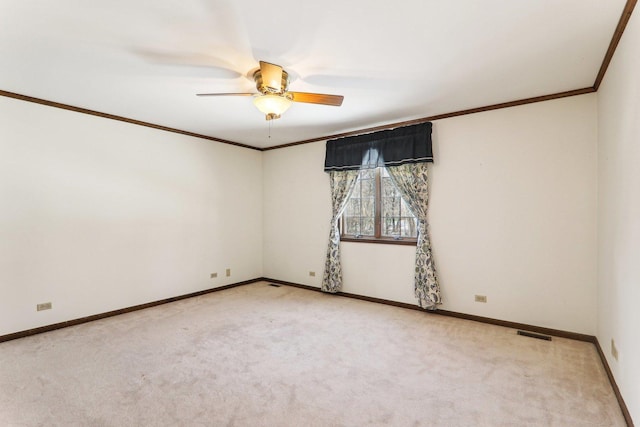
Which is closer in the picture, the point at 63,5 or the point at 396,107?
the point at 63,5

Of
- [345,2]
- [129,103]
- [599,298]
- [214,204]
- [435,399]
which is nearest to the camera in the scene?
[345,2]

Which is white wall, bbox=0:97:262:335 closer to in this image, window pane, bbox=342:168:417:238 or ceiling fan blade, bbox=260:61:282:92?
window pane, bbox=342:168:417:238

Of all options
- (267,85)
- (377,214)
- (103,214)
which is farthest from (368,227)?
(103,214)

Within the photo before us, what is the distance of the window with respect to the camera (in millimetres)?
4461

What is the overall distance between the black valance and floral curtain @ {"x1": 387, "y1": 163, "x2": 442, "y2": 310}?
6.0 inches

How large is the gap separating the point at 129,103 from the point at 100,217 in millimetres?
1449

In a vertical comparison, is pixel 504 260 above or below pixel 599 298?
above

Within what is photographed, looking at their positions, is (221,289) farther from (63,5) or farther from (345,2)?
(345,2)

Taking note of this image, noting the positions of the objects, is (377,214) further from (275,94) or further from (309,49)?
(309,49)

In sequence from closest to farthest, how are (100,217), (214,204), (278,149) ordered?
(100,217) → (214,204) → (278,149)

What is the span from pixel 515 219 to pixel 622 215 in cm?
132

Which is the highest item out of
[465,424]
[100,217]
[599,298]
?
[100,217]

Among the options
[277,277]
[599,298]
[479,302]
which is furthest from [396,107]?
[277,277]

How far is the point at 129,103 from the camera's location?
3584 millimetres
